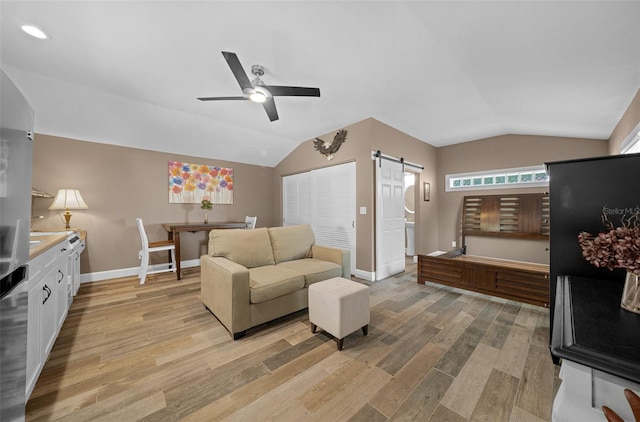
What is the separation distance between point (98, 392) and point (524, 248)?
5935mm

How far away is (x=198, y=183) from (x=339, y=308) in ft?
13.5

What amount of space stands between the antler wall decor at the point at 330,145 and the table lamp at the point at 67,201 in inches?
150

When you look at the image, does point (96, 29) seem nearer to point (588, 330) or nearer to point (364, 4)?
point (364, 4)

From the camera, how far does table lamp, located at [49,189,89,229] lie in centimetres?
324

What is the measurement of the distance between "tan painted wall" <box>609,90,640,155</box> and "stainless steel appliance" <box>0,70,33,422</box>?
14.5 feet

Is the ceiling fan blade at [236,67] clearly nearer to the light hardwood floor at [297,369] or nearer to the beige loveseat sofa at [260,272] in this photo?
the beige loveseat sofa at [260,272]

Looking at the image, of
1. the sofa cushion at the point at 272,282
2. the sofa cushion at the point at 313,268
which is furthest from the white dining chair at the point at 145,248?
the sofa cushion at the point at 313,268

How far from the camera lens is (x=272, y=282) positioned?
228cm

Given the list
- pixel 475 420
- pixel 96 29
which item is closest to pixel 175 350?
pixel 475 420

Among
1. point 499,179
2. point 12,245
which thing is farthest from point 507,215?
point 12,245

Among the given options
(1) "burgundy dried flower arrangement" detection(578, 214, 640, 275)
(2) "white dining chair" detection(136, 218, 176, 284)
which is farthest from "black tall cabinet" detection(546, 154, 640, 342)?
(2) "white dining chair" detection(136, 218, 176, 284)

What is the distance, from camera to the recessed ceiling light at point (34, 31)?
1.96 m

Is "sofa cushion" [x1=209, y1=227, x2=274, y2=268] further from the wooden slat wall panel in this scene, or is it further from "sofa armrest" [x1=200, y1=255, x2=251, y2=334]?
the wooden slat wall panel

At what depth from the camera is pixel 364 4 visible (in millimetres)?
1686
